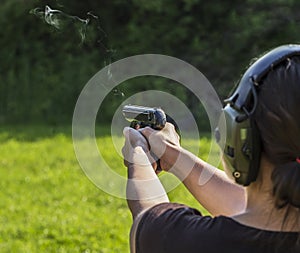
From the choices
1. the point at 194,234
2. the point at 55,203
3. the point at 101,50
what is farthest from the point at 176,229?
the point at 101,50

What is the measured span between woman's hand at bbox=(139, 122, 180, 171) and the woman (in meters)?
0.28

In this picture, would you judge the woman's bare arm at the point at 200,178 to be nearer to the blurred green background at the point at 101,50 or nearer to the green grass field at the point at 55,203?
the green grass field at the point at 55,203

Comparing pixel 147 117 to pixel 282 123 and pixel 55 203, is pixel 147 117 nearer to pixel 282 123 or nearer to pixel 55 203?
pixel 282 123

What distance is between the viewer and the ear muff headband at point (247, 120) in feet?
4.98

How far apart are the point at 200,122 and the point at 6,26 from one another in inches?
146

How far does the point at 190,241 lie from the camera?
1.61 metres

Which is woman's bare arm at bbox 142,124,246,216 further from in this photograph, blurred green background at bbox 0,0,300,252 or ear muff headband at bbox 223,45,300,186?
blurred green background at bbox 0,0,300,252

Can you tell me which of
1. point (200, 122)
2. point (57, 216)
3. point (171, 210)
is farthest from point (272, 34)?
point (171, 210)

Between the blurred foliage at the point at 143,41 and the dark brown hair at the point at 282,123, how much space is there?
922cm

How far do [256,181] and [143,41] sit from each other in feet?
31.7

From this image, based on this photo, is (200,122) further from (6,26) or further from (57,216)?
(57,216)

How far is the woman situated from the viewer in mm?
1497

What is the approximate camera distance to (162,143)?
6.72 ft

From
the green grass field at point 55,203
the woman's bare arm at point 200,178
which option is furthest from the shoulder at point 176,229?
the green grass field at point 55,203
